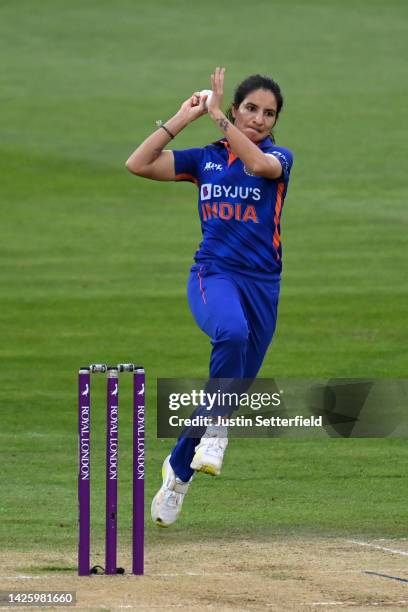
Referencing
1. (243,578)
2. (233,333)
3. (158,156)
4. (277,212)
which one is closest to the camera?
(233,333)

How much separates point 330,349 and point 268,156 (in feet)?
30.4

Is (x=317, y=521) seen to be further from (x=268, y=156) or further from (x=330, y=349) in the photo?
(x=330, y=349)

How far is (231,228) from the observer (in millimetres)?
8781

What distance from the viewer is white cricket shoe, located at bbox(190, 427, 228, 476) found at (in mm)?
8414

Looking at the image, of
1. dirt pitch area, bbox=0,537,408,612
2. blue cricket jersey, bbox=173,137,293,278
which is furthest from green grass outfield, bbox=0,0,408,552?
blue cricket jersey, bbox=173,137,293,278

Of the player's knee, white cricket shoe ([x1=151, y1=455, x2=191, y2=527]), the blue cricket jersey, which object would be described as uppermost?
the blue cricket jersey

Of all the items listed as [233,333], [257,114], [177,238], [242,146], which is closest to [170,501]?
[233,333]

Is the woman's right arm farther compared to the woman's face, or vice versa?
the woman's right arm

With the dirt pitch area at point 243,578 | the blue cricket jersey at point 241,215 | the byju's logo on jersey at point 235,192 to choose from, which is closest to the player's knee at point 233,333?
the blue cricket jersey at point 241,215

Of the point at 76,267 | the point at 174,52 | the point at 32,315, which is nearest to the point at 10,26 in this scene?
the point at 174,52

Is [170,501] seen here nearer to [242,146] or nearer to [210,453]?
[210,453]

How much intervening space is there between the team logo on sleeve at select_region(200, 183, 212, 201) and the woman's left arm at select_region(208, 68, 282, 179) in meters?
0.32

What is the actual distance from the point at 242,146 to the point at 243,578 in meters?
2.52

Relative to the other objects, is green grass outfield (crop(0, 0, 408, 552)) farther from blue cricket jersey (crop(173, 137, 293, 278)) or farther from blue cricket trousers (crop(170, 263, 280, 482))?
blue cricket jersey (crop(173, 137, 293, 278))
